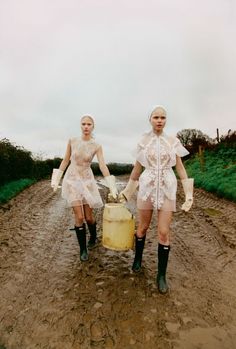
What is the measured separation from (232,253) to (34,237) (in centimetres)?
371

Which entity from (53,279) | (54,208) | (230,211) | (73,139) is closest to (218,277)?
(53,279)

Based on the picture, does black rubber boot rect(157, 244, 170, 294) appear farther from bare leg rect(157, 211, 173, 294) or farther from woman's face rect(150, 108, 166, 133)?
woman's face rect(150, 108, 166, 133)

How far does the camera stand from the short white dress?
5.68 m

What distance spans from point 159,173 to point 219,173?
12148 mm

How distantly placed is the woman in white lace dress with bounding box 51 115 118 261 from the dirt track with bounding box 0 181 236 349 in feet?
2.15

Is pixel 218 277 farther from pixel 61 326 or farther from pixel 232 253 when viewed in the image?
pixel 61 326

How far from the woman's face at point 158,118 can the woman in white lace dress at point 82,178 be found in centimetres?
135

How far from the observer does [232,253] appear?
20.0ft

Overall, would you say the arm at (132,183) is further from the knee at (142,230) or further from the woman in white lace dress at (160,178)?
the knee at (142,230)

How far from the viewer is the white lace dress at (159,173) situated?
180 inches

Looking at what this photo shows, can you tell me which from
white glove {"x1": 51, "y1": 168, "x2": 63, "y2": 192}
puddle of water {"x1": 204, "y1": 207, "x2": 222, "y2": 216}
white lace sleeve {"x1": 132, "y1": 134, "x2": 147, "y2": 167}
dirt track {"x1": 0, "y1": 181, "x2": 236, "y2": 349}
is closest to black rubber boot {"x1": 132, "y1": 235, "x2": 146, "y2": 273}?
dirt track {"x1": 0, "y1": 181, "x2": 236, "y2": 349}

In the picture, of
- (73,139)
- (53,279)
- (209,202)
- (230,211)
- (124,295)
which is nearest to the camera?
(124,295)

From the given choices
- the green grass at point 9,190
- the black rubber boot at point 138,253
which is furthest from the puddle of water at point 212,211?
the green grass at point 9,190

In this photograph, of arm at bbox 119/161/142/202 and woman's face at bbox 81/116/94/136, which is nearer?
arm at bbox 119/161/142/202
